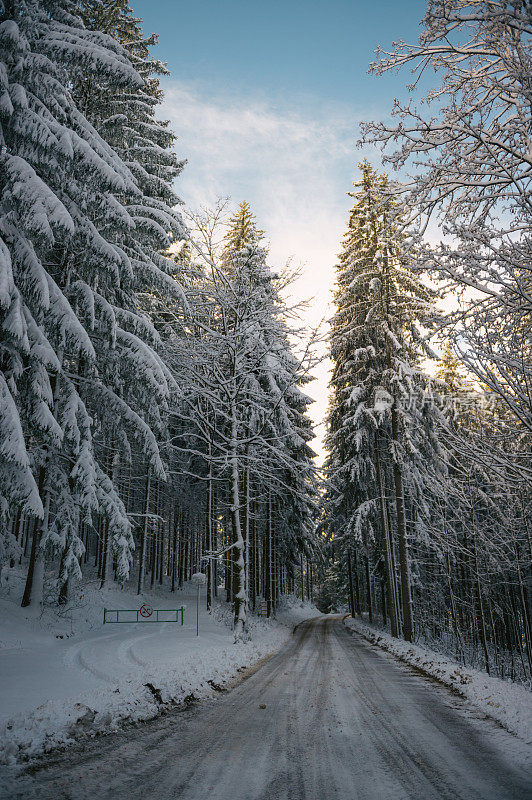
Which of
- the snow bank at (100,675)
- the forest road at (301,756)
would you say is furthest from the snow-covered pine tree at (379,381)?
the forest road at (301,756)

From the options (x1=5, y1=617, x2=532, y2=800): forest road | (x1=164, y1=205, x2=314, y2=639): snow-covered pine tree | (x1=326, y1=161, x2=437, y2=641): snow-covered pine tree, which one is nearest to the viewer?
(x1=5, y1=617, x2=532, y2=800): forest road

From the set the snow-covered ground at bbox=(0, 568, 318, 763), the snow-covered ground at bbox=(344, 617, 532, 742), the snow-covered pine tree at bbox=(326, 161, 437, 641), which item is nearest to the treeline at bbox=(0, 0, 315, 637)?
the snow-covered ground at bbox=(0, 568, 318, 763)

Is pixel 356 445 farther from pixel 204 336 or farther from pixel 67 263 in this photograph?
pixel 67 263

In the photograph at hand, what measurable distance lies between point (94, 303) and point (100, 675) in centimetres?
963

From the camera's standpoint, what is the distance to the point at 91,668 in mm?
9227

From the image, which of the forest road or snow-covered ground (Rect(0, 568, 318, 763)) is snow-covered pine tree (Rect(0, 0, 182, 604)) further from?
the forest road

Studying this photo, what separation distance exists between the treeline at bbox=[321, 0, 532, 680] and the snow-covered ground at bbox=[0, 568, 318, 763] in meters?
5.79

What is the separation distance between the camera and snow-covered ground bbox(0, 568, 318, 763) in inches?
194

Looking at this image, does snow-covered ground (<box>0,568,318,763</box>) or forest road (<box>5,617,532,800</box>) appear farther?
snow-covered ground (<box>0,568,318,763</box>)

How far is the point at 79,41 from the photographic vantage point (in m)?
11.7

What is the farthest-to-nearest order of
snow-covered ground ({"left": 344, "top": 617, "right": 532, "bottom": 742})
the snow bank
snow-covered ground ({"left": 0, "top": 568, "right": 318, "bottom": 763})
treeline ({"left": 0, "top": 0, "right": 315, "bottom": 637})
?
treeline ({"left": 0, "top": 0, "right": 315, "bottom": 637})
snow-covered ground ({"left": 344, "top": 617, "right": 532, "bottom": 742})
snow-covered ground ({"left": 0, "top": 568, "right": 318, "bottom": 763})
the snow bank

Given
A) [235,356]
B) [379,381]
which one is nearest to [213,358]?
[235,356]

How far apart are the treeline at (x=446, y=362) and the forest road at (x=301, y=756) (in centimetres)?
311

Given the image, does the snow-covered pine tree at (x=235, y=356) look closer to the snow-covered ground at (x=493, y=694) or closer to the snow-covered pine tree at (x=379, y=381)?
the snow-covered pine tree at (x=379, y=381)
